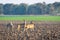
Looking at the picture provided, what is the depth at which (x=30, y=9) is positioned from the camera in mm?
6699

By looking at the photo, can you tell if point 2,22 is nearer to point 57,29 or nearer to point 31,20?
point 31,20

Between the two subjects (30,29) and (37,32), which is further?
(30,29)

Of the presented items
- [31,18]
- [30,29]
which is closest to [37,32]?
[31,18]

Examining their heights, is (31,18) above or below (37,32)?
above

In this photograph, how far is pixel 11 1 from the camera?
673 centimetres

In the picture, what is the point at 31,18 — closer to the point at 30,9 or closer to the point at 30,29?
the point at 30,9

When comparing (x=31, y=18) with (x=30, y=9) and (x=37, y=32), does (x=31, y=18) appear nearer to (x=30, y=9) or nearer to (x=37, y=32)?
(x=30, y=9)

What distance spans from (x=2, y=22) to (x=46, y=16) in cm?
101

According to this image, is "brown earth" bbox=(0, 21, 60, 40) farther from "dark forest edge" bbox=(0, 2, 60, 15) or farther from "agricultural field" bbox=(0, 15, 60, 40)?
"dark forest edge" bbox=(0, 2, 60, 15)

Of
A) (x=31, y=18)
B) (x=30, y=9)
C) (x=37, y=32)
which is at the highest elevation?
(x=30, y=9)

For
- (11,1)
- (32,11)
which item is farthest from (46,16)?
(11,1)

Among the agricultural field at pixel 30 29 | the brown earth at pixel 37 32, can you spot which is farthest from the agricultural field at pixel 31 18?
the brown earth at pixel 37 32

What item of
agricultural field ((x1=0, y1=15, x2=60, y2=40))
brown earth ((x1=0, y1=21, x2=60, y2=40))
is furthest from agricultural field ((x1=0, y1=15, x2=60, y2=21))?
brown earth ((x1=0, y1=21, x2=60, y2=40))

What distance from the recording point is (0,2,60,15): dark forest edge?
665cm
